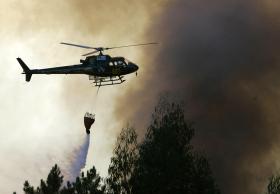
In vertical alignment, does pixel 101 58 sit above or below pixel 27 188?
above

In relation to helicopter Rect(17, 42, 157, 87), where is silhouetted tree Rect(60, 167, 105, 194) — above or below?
below

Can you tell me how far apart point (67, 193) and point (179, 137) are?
1636 cm

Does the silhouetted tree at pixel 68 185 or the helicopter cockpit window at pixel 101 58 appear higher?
the helicopter cockpit window at pixel 101 58

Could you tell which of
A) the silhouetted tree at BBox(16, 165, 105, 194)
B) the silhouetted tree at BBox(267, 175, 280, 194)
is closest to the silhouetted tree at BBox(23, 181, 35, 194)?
the silhouetted tree at BBox(16, 165, 105, 194)

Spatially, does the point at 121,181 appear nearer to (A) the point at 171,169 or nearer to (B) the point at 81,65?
(A) the point at 171,169

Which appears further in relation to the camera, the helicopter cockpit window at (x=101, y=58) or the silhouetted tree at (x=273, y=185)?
the silhouetted tree at (x=273, y=185)

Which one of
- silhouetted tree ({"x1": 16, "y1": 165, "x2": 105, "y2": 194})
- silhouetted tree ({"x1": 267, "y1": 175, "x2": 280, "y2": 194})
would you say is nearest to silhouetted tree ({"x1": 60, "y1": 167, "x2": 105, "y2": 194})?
silhouetted tree ({"x1": 16, "y1": 165, "x2": 105, "y2": 194})

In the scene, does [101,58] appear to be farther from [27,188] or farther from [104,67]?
[27,188]

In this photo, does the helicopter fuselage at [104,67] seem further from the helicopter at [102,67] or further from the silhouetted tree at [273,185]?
the silhouetted tree at [273,185]

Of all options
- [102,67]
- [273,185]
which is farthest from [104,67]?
[273,185]

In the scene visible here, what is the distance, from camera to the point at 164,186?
76375mm

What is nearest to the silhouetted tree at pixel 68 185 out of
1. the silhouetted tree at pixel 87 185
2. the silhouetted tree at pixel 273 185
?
the silhouetted tree at pixel 87 185

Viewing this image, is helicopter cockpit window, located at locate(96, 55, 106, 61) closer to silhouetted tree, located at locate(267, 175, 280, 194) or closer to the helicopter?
the helicopter

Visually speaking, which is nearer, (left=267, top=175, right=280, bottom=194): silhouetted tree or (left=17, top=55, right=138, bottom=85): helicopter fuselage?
(left=17, top=55, right=138, bottom=85): helicopter fuselage
